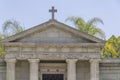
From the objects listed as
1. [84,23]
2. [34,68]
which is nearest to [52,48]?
[34,68]

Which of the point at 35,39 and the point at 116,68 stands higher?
the point at 35,39

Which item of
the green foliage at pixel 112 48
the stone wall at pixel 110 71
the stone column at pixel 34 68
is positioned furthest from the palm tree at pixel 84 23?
the stone column at pixel 34 68

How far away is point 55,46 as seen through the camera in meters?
24.8

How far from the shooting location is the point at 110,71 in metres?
26.0

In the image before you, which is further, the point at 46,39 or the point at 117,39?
the point at 117,39

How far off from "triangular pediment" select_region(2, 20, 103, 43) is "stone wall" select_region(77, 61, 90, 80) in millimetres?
1444

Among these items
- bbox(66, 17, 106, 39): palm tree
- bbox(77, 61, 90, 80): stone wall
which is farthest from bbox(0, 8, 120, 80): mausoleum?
bbox(66, 17, 106, 39): palm tree

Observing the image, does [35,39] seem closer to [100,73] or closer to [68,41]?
[68,41]

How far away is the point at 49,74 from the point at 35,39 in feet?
7.61

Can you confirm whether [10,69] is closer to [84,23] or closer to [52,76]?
[52,76]

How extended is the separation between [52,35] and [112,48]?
2074cm

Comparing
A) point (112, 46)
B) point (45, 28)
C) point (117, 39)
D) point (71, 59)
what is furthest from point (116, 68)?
point (117, 39)

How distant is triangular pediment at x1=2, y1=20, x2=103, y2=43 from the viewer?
24766mm

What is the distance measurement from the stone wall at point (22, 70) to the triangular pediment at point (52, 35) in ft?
4.97
